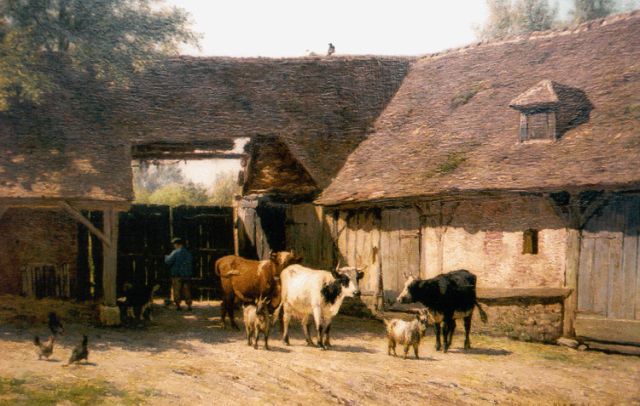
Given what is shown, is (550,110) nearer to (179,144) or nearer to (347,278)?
(347,278)

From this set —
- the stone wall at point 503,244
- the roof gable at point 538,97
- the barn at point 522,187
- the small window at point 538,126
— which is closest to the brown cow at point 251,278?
the barn at point 522,187

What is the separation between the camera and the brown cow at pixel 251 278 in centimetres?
1273

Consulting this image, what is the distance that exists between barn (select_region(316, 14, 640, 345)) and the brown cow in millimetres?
2537

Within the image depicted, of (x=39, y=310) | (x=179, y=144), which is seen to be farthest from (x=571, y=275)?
(x=39, y=310)

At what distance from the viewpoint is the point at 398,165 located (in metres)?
14.9

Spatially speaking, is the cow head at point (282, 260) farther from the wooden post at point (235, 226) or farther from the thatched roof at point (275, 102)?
the wooden post at point (235, 226)

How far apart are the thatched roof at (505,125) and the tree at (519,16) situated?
10105 millimetres

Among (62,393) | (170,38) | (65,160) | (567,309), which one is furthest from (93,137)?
(567,309)

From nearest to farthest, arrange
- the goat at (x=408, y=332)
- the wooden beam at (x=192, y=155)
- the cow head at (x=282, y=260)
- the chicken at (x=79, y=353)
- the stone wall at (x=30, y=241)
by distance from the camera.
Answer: the chicken at (x=79, y=353), the goat at (x=408, y=332), the cow head at (x=282, y=260), the stone wall at (x=30, y=241), the wooden beam at (x=192, y=155)

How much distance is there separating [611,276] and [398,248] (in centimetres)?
466

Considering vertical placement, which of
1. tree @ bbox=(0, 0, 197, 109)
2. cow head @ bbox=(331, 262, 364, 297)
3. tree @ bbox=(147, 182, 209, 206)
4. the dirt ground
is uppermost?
tree @ bbox=(0, 0, 197, 109)

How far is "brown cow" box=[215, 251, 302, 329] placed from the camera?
12.7 metres

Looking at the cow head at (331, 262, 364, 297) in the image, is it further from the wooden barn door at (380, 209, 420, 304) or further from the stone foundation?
the stone foundation

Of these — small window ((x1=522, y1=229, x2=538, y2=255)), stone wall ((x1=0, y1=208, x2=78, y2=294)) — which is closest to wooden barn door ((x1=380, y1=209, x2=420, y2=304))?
small window ((x1=522, y1=229, x2=538, y2=255))
